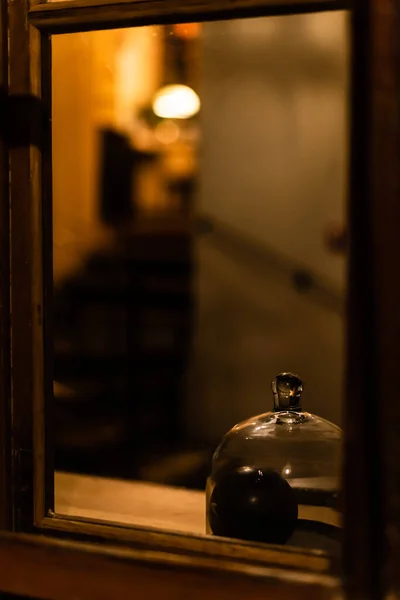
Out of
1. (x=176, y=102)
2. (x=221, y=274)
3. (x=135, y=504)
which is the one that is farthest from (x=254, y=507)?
(x=176, y=102)

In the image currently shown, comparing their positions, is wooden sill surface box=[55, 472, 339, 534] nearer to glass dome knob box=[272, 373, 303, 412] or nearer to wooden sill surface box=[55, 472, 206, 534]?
wooden sill surface box=[55, 472, 206, 534]

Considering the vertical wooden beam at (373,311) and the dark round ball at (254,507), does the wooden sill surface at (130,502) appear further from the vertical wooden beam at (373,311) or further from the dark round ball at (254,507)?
the vertical wooden beam at (373,311)

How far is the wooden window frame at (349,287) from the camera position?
1.79 ft

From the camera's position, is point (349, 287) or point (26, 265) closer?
point (349, 287)

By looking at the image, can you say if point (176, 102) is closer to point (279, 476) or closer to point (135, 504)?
point (135, 504)

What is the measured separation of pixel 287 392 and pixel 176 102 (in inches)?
140

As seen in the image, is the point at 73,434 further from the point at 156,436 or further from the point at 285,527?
→ the point at 285,527

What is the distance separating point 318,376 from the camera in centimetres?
302

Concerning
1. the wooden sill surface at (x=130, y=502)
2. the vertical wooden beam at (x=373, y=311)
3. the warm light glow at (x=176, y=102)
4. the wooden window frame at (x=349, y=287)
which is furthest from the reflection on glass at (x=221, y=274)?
the vertical wooden beam at (x=373, y=311)

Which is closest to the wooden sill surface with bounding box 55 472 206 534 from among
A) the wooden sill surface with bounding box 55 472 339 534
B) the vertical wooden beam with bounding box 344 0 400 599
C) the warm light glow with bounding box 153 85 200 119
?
the wooden sill surface with bounding box 55 472 339 534

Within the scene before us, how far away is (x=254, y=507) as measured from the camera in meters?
0.77

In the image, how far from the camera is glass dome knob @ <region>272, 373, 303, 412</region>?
87 cm

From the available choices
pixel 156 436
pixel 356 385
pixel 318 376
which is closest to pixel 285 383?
pixel 356 385

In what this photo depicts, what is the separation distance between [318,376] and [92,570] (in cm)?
244
